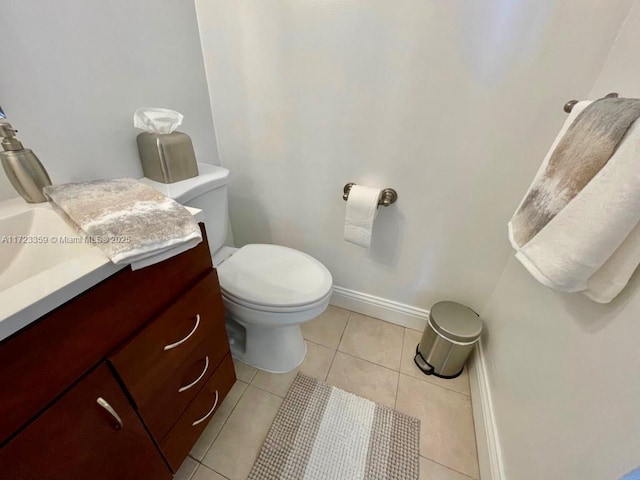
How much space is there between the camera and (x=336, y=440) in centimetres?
91

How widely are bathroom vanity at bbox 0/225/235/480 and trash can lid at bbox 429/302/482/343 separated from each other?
85cm

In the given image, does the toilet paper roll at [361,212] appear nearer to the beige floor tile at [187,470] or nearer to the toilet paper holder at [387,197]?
the toilet paper holder at [387,197]

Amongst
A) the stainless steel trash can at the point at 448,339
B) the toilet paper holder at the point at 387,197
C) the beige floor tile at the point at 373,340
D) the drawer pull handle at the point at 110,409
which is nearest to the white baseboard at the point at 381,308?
the beige floor tile at the point at 373,340

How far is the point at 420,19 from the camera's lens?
780 mm

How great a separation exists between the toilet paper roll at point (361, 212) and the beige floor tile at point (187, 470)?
0.97 meters

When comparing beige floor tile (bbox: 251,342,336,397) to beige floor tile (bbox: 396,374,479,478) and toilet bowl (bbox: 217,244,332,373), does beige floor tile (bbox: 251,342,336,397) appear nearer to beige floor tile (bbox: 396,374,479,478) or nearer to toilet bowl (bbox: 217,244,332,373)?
toilet bowl (bbox: 217,244,332,373)

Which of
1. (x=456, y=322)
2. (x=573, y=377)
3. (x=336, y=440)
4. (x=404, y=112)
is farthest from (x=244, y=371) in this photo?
(x=404, y=112)

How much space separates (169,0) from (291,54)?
444 millimetres

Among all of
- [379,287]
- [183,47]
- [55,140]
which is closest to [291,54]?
[183,47]

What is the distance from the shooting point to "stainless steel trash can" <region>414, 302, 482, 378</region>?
3.33 ft

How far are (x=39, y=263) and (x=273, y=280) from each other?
0.60m

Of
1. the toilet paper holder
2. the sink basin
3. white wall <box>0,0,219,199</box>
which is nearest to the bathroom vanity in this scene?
the sink basin

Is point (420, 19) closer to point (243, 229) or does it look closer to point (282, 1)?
point (282, 1)

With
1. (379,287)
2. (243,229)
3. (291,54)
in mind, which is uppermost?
(291,54)
